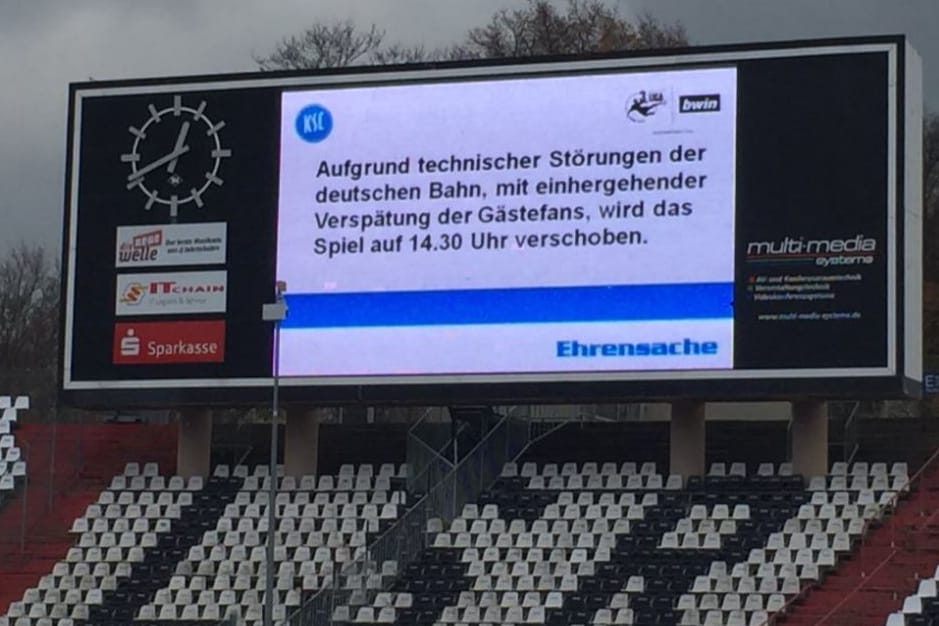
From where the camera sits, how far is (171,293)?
137ft

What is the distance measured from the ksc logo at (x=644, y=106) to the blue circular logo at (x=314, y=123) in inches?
213

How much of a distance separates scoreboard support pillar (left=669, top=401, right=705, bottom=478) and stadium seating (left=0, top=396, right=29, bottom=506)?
13.1 m

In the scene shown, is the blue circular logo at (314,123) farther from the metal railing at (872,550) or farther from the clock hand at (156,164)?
the metal railing at (872,550)

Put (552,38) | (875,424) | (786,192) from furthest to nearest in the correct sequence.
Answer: (552,38) < (875,424) < (786,192)

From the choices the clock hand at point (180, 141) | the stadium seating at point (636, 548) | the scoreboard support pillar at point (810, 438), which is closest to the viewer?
the stadium seating at point (636, 548)

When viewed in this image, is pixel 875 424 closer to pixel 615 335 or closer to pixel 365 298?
pixel 615 335

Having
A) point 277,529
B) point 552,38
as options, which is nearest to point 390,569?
point 277,529

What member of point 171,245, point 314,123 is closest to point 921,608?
point 314,123

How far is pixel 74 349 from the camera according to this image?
42281 millimetres

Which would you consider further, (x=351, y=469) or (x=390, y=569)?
(x=351, y=469)

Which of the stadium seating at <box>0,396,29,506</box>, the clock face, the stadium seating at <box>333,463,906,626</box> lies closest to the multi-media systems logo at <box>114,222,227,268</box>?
the clock face

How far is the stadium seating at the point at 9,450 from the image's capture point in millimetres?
45312

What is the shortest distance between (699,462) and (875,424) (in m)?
3.15

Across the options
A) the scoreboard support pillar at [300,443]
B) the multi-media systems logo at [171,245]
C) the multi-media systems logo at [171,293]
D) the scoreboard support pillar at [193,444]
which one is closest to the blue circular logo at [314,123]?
the multi-media systems logo at [171,245]
